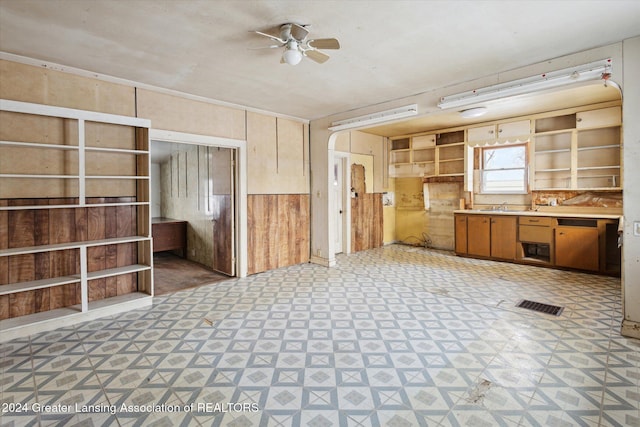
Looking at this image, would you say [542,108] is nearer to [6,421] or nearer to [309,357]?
[309,357]

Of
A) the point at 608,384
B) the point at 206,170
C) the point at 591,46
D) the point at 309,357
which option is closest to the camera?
the point at 608,384

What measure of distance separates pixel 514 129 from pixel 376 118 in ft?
10.4

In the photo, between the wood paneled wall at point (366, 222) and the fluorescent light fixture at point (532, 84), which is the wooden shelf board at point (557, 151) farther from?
the wood paneled wall at point (366, 222)

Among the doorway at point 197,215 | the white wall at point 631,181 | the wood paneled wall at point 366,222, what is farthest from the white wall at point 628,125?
the doorway at point 197,215

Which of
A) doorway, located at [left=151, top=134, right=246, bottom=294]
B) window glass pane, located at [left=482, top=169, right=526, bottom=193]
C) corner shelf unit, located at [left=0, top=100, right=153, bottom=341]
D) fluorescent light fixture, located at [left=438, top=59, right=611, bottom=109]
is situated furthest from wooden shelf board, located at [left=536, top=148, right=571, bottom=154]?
corner shelf unit, located at [left=0, top=100, right=153, bottom=341]

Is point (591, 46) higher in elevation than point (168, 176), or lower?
higher

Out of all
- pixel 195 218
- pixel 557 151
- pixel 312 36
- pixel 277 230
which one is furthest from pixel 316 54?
pixel 557 151

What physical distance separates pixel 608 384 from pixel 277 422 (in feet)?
7.68

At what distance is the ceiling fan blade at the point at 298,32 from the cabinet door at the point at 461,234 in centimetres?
527

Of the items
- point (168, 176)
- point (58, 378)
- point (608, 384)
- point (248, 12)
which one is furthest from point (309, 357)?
point (168, 176)

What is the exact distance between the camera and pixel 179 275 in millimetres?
5230

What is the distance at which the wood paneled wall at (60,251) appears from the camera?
3150 millimetres

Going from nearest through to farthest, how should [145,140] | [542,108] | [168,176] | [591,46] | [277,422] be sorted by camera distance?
[277,422] → [591,46] → [145,140] → [542,108] → [168,176]

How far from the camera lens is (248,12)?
242cm
